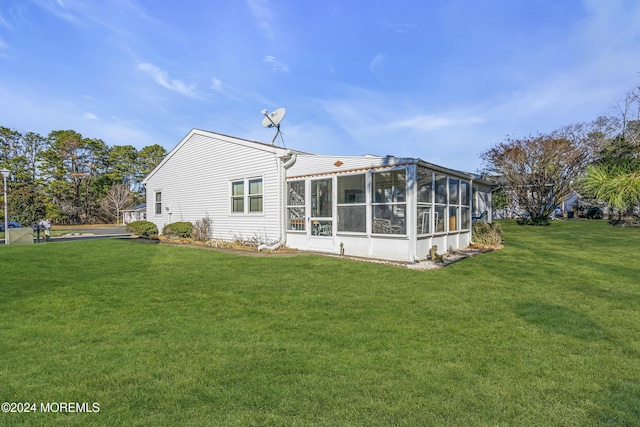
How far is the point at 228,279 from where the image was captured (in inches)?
257

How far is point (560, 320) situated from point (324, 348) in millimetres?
3053

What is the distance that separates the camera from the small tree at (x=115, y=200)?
34156mm

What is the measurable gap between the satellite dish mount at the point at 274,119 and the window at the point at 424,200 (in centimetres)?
590

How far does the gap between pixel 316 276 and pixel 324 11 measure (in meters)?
8.53

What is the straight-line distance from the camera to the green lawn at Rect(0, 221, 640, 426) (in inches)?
88.9

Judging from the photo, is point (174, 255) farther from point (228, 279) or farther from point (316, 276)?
point (316, 276)

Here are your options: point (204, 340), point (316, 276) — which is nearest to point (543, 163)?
point (316, 276)

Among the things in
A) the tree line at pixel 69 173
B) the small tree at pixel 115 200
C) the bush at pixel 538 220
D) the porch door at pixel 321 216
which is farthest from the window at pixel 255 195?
the small tree at pixel 115 200

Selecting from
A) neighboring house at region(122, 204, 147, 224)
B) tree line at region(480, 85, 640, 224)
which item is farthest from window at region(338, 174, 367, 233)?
neighboring house at region(122, 204, 147, 224)

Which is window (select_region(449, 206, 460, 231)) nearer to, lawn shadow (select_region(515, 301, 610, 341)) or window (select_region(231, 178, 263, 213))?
lawn shadow (select_region(515, 301, 610, 341))

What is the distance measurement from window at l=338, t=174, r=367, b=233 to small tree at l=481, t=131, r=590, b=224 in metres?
17.2

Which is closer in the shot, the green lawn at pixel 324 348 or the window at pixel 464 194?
the green lawn at pixel 324 348

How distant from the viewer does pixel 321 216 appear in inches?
402

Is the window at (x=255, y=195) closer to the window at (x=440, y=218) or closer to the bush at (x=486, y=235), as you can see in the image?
the window at (x=440, y=218)
